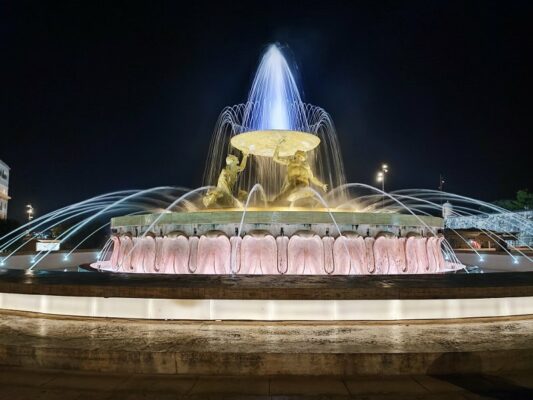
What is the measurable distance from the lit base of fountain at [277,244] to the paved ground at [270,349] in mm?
5356

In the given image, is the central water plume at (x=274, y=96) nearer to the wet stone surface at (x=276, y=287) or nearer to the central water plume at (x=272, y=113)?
the central water plume at (x=272, y=113)

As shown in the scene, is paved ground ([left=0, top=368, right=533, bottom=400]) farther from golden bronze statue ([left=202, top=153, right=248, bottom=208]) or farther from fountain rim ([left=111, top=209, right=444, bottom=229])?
golden bronze statue ([left=202, top=153, right=248, bottom=208])

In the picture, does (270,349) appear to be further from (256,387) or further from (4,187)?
(4,187)

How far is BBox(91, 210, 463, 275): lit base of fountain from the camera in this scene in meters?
11.8

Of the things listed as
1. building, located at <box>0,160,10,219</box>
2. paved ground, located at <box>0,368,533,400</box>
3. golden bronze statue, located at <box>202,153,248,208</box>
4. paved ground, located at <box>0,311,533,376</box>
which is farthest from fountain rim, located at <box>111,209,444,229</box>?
building, located at <box>0,160,10,219</box>

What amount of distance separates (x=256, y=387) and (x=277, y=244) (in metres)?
7.49

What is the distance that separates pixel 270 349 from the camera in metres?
5.18

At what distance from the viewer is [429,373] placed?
489cm

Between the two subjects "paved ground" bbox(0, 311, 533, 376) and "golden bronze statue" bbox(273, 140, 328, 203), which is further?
"golden bronze statue" bbox(273, 140, 328, 203)

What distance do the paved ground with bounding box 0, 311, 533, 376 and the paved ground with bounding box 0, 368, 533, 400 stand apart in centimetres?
11

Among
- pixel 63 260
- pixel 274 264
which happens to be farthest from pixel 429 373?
pixel 63 260

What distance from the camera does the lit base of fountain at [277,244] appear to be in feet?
38.8

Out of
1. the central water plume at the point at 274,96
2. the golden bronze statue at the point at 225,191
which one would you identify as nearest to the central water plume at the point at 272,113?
the central water plume at the point at 274,96

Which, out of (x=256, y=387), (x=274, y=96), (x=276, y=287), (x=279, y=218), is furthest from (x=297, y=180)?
(x=274, y=96)
